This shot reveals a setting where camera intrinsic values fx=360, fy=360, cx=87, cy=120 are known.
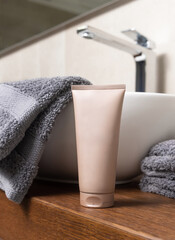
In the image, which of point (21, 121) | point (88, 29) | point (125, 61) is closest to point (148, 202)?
point (21, 121)

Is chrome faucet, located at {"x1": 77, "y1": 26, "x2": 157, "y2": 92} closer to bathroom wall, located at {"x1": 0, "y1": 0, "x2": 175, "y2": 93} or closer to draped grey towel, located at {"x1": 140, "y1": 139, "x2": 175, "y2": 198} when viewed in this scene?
bathroom wall, located at {"x1": 0, "y1": 0, "x2": 175, "y2": 93}

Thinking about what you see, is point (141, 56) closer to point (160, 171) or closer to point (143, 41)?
point (143, 41)

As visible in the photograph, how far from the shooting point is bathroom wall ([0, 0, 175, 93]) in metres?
0.83

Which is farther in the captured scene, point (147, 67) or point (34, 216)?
point (147, 67)

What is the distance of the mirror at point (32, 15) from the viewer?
1.06m

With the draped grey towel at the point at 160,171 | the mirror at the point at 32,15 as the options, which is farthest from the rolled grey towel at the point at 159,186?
the mirror at the point at 32,15

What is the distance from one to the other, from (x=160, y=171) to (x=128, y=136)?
0.25 ft

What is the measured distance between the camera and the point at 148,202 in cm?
43

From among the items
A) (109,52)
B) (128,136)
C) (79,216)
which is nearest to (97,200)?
(79,216)

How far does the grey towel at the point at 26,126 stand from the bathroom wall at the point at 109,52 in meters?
0.40

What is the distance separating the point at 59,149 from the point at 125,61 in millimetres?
471

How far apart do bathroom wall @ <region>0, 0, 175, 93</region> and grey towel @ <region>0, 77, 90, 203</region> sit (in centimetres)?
40

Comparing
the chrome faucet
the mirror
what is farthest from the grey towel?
the mirror

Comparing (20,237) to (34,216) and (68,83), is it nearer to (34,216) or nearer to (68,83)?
(34,216)
